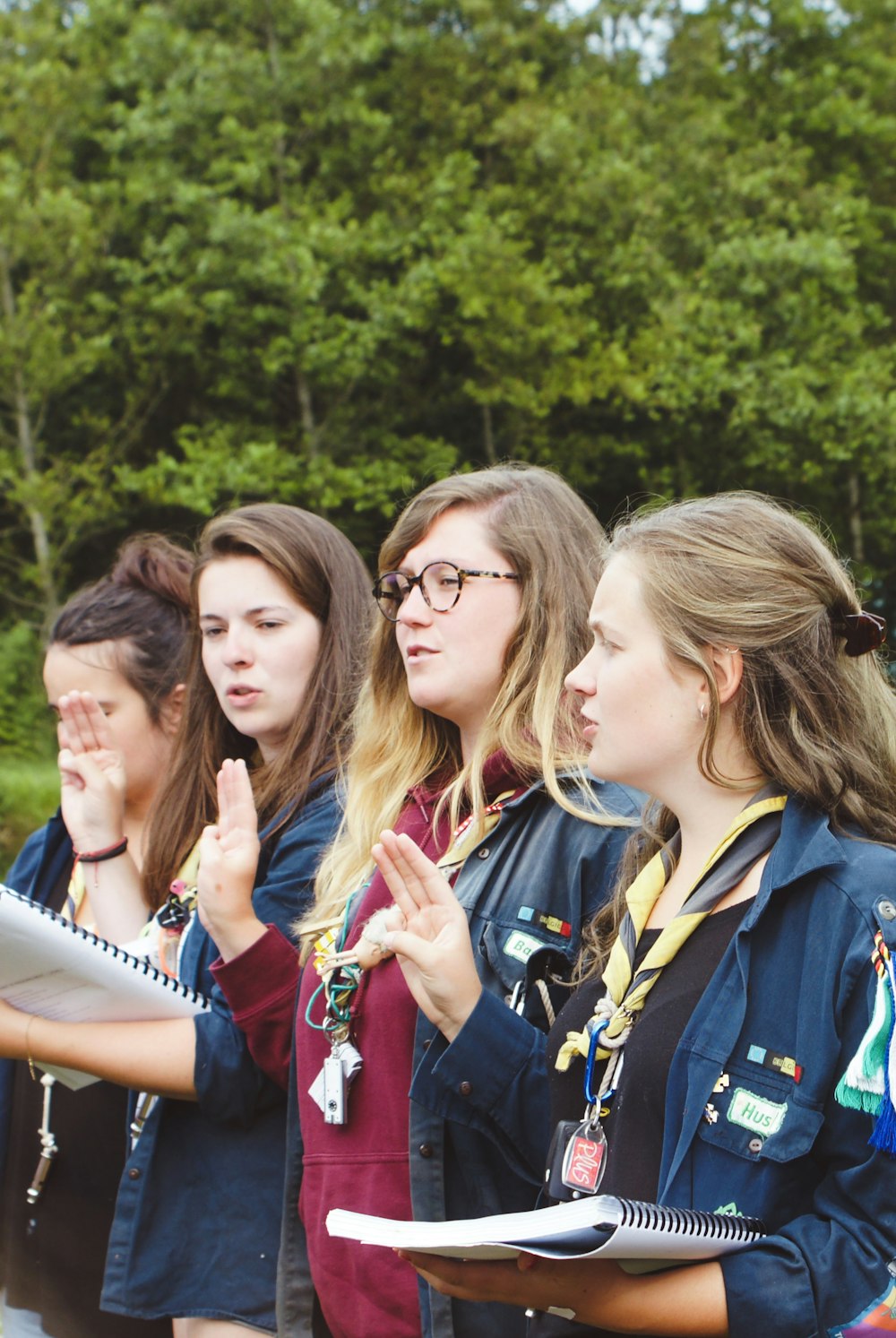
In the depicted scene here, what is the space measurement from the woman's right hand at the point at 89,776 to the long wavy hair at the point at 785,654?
1.90 meters

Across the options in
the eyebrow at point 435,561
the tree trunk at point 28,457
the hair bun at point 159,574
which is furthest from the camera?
the tree trunk at point 28,457

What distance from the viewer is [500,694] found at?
2.51 m

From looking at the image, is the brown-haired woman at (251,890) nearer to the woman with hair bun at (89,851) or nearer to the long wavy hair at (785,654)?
the woman with hair bun at (89,851)

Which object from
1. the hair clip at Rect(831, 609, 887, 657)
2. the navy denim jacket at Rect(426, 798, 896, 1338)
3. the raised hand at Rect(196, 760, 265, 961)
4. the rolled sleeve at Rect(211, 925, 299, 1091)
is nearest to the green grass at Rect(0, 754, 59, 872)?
the raised hand at Rect(196, 760, 265, 961)

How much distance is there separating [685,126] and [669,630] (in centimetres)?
2054

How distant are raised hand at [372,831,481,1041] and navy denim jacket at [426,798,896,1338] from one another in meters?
0.45

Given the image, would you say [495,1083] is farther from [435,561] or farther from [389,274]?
[389,274]

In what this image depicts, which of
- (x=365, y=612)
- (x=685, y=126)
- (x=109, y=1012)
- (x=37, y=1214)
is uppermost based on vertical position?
(x=685, y=126)

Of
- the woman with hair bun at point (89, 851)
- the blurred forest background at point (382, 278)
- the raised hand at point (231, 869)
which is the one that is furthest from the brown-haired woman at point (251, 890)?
the blurred forest background at point (382, 278)

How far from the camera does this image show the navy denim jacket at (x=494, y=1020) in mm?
2055

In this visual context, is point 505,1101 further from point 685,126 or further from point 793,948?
point 685,126

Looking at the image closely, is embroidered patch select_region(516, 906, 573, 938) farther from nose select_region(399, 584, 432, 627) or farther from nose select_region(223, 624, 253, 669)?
nose select_region(223, 624, 253, 669)

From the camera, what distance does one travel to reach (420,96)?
20.4m

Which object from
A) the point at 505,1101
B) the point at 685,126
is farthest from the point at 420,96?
the point at 505,1101
